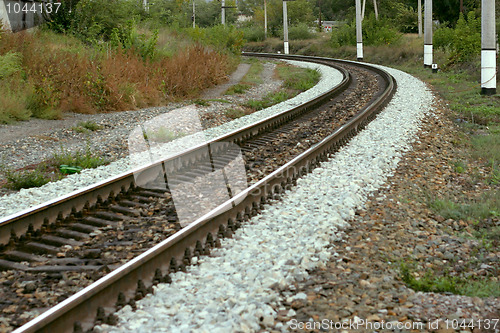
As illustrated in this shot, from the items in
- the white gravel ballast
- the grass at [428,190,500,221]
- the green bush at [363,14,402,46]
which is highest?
the green bush at [363,14,402,46]

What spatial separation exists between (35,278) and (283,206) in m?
2.81

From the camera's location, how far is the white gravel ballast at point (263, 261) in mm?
3910

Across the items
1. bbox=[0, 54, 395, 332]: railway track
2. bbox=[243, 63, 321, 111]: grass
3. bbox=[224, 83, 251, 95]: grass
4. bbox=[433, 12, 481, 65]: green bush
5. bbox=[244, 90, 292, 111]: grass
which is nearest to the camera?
bbox=[0, 54, 395, 332]: railway track

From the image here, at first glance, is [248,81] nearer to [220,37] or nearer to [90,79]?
[90,79]

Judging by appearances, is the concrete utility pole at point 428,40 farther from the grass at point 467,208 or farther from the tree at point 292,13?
the tree at point 292,13

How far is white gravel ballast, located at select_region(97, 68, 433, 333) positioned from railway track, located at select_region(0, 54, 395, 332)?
15 cm

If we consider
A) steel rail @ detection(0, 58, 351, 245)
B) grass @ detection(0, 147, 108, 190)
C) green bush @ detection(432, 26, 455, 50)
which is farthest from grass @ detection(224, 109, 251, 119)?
green bush @ detection(432, 26, 455, 50)

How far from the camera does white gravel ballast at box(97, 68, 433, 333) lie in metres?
3.91

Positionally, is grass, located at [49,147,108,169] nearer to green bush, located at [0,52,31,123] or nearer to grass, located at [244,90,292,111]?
green bush, located at [0,52,31,123]

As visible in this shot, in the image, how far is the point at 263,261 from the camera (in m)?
4.82

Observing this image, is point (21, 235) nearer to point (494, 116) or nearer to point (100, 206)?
point (100, 206)

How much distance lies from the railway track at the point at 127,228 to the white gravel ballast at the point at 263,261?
154 millimetres

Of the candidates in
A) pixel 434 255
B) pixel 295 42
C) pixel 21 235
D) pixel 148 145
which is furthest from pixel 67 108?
pixel 295 42

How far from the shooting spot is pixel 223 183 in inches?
289
